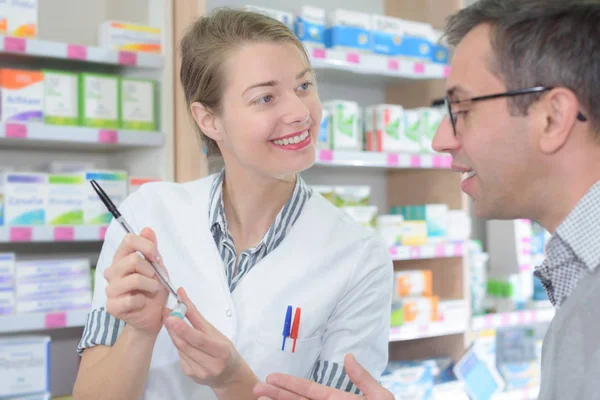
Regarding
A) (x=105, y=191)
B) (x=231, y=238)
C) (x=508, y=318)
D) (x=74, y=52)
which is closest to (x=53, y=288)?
(x=105, y=191)

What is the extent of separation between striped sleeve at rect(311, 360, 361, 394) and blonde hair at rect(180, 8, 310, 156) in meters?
0.71

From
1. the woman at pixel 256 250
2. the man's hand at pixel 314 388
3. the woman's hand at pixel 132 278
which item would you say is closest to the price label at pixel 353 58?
the woman at pixel 256 250

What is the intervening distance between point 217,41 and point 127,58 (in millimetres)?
1050

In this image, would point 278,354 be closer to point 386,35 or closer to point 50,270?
point 50,270

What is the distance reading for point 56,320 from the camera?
2.59m

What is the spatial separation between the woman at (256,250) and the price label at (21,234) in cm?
80

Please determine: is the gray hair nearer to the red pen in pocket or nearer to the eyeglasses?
the eyeglasses

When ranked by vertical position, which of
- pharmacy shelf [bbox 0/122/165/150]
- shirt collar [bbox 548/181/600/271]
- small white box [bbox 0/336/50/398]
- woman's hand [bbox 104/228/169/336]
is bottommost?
small white box [bbox 0/336/50/398]

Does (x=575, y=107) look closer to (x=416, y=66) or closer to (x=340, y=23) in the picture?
(x=340, y=23)

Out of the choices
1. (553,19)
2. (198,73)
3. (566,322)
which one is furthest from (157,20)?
(566,322)

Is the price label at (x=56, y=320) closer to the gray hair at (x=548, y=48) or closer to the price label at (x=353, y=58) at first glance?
the price label at (x=353, y=58)

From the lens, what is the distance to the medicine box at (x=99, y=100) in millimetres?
2674

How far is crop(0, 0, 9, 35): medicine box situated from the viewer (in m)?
2.51

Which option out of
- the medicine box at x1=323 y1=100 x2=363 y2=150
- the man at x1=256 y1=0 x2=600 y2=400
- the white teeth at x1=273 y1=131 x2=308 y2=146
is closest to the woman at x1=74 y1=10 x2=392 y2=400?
the white teeth at x1=273 y1=131 x2=308 y2=146
